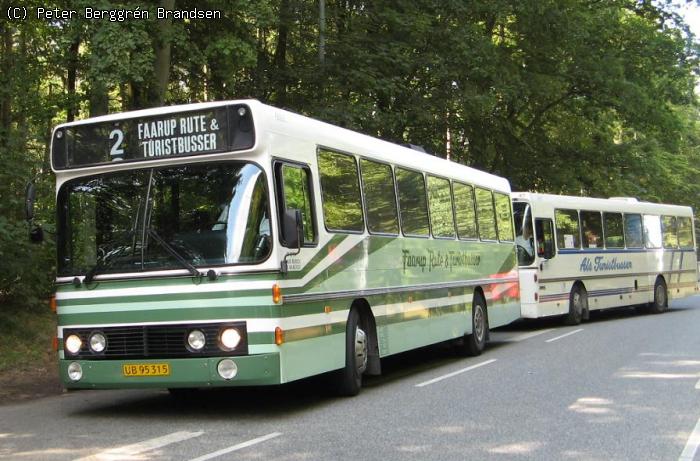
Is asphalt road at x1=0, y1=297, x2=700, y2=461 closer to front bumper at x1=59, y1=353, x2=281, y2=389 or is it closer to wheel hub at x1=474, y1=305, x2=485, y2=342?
front bumper at x1=59, y1=353, x2=281, y2=389

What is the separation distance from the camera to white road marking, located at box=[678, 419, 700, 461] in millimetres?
6617

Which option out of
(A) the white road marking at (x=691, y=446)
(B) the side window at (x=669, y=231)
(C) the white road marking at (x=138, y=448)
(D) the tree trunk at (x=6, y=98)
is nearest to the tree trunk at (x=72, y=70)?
(D) the tree trunk at (x=6, y=98)

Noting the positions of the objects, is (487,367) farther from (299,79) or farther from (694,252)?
(694,252)

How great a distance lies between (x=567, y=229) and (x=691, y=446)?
14.5 meters

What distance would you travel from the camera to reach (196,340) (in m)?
8.30

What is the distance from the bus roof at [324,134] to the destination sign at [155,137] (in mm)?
61

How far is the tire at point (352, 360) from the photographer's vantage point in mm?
9844

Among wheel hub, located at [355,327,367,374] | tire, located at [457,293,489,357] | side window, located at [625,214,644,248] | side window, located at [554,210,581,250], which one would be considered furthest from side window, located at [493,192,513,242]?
side window, located at [625,214,644,248]

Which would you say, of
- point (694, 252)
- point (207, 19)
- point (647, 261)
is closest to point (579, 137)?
point (694, 252)

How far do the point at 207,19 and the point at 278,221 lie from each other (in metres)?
11.2

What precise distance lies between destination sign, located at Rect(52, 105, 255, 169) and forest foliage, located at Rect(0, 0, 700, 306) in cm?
407

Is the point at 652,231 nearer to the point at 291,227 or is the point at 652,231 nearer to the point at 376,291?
the point at 376,291

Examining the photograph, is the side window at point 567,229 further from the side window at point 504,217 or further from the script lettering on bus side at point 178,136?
the script lettering on bus side at point 178,136

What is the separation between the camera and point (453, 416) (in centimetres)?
846
